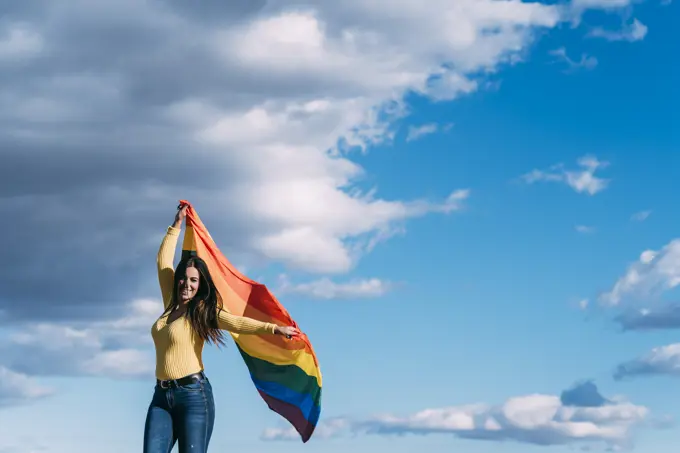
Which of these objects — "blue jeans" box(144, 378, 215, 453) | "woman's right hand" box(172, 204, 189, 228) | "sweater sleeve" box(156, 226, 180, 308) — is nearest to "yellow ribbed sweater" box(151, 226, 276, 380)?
"blue jeans" box(144, 378, 215, 453)

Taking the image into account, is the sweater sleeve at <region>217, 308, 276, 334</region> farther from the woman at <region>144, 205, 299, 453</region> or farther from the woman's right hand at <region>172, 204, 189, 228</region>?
the woman's right hand at <region>172, 204, 189, 228</region>

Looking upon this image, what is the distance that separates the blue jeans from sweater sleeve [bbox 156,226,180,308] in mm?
1362

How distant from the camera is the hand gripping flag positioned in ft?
45.5

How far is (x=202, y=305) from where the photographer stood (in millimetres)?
11344

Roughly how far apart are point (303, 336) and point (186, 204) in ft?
8.42

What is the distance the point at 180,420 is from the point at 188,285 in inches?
64.5

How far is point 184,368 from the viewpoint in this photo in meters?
11.0

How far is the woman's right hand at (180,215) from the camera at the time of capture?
12779 mm

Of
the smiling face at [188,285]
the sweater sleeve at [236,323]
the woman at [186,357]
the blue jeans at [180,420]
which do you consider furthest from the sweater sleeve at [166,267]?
the blue jeans at [180,420]

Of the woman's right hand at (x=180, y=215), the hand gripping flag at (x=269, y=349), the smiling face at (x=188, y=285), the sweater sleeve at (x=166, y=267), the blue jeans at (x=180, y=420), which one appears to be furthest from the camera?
the hand gripping flag at (x=269, y=349)

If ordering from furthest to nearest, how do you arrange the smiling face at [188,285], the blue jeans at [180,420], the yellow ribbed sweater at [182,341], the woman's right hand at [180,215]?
1. the woman's right hand at [180,215]
2. the smiling face at [188,285]
3. the yellow ribbed sweater at [182,341]
4. the blue jeans at [180,420]

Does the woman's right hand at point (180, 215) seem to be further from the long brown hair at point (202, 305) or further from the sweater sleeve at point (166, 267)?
the long brown hair at point (202, 305)

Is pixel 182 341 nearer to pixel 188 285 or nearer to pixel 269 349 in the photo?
pixel 188 285

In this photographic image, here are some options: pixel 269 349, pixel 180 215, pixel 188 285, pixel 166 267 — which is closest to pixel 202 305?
pixel 188 285
